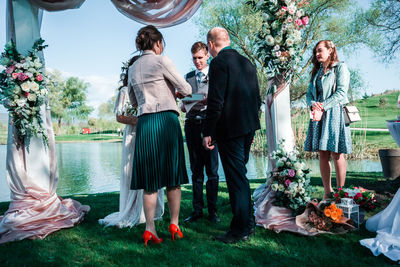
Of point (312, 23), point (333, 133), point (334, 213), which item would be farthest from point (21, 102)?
point (312, 23)

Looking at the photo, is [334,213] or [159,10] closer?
[334,213]

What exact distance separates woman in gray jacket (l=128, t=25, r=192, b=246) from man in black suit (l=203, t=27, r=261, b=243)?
329 millimetres

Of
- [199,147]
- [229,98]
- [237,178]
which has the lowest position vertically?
[237,178]

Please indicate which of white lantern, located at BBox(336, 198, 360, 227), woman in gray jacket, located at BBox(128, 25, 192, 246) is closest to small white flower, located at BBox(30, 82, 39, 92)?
woman in gray jacket, located at BBox(128, 25, 192, 246)

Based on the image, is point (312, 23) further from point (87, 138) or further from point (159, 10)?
point (87, 138)

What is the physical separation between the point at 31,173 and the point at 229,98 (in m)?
2.34

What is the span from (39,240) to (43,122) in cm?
126

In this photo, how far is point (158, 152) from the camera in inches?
109

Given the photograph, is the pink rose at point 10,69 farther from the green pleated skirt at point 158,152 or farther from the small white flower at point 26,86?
the green pleated skirt at point 158,152

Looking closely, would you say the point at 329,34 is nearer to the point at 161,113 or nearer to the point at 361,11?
the point at 361,11

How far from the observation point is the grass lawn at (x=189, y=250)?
7.57 feet

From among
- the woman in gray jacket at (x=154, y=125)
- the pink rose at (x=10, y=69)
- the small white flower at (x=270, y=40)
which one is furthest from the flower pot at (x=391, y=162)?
the pink rose at (x=10, y=69)

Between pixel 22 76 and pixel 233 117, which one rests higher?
A: pixel 22 76

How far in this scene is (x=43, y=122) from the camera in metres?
3.48
